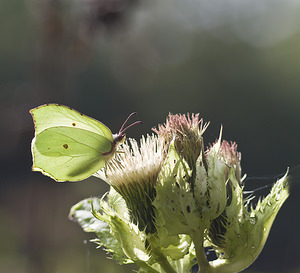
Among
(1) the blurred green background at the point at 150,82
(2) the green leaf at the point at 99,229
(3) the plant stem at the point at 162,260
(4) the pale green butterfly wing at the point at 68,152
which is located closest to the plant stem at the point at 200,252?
(3) the plant stem at the point at 162,260

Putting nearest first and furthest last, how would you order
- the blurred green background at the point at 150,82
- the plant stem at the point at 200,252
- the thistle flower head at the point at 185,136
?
the plant stem at the point at 200,252
the thistle flower head at the point at 185,136
the blurred green background at the point at 150,82

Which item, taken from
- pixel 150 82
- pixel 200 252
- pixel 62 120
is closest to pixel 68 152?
pixel 62 120

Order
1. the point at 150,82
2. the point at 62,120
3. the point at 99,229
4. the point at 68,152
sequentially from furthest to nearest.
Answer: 1. the point at 150,82
2. the point at 62,120
3. the point at 68,152
4. the point at 99,229

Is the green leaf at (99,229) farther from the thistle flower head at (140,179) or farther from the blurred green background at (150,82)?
the blurred green background at (150,82)

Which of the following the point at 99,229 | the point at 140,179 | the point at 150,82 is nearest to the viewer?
the point at 140,179

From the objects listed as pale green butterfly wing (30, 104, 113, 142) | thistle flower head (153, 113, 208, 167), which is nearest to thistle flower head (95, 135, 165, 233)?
thistle flower head (153, 113, 208, 167)

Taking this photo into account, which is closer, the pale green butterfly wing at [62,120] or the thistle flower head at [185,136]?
the thistle flower head at [185,136]

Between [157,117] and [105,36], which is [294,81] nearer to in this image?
[157,117]

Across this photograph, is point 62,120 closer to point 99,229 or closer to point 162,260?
point 99,229
